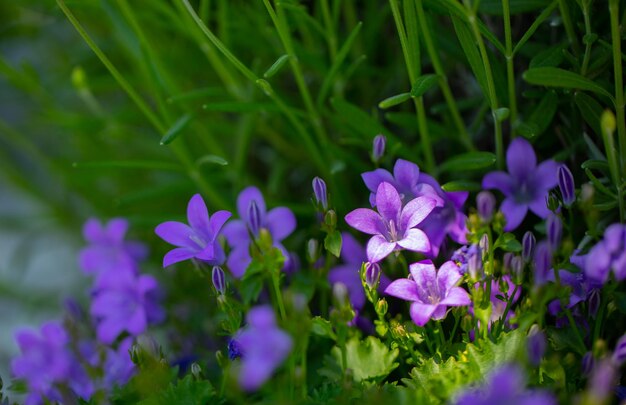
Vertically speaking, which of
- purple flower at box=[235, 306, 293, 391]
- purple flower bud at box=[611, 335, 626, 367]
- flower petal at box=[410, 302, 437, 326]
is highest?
purple flower at box=[235, 306, 293, 391]

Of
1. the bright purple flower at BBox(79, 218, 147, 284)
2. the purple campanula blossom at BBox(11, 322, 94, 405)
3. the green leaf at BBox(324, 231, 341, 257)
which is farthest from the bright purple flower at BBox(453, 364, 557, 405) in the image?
the bright purple flower at BBox(79, 218, 147, 284)

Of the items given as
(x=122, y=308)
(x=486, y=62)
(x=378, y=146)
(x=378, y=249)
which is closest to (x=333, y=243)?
(x=378, y=249)

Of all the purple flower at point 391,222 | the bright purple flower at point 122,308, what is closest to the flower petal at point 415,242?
the purple flower at point 391,222

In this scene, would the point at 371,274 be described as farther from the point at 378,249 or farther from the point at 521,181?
the point at 521,181

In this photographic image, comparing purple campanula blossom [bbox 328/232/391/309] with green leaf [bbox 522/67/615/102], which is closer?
green leaf [bbox 522/67/615/102]

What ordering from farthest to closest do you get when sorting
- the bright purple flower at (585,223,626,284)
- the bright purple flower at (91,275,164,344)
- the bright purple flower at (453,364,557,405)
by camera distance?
the bright purple flower at (91,275,164,344)
the bright purple flower at (585,223,626,284)
the bright purple flower at (453,364,557,405)

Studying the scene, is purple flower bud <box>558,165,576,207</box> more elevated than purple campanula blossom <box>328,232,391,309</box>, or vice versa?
purple flower bud <box>558,165,576,207</box>

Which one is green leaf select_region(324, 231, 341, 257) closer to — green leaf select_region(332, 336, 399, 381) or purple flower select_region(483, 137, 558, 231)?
green leaf select_region(332, 336, 399, 381)

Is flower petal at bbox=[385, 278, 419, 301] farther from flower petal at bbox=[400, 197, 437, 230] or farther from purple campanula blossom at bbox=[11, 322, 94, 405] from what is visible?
purple campanula blossom at bbox=[11, 322, 94, 405]

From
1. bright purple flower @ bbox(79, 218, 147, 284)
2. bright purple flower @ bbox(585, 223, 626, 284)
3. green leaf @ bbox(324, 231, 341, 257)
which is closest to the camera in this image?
bright purple flower @ bbox(585, 223, 626, 284)
